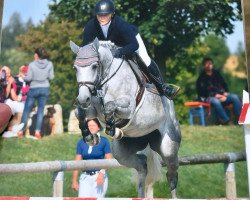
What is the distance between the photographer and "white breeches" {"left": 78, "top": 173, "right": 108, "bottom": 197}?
569cm

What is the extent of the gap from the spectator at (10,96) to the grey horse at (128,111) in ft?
2.62

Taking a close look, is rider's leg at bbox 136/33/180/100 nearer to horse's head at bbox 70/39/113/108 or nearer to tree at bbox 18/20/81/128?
horse's head at bbox 70/39/113/108

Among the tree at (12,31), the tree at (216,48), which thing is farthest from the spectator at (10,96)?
the tree at (216,48)

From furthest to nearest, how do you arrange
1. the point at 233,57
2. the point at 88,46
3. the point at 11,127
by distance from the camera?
the point at 11,127, the point at 233,57, the point at 88,46

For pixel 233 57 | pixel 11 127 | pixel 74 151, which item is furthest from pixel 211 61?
pixel 11 127

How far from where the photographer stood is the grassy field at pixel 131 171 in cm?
559

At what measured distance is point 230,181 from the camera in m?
5.54

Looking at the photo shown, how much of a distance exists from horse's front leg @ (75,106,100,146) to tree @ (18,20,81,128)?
373 mm

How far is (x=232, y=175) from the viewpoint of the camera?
5.54 metres

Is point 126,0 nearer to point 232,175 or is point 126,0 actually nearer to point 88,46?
point 88,46

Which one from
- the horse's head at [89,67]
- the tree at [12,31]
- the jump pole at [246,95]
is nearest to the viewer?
the jump pole at [246,95]

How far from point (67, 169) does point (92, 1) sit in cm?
132

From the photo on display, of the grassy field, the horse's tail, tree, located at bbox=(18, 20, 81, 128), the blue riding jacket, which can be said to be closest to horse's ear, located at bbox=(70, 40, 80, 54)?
the blue riding jacket

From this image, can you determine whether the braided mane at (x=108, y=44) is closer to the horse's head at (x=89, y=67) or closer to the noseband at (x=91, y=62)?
the horse's head at (x=89, y=67)
